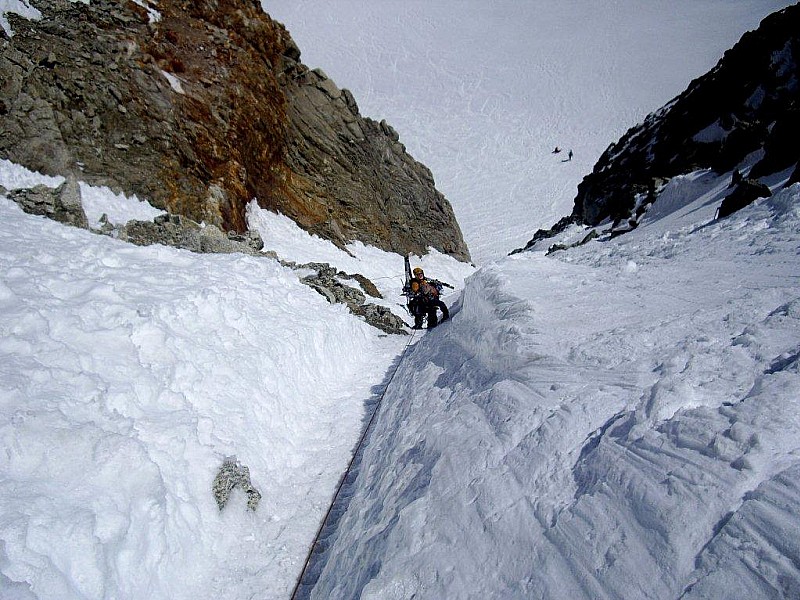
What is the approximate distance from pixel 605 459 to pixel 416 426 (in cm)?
298

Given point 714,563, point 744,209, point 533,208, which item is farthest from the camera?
point 533,208

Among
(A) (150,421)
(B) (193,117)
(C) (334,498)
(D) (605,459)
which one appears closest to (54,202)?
(A) (150,421)

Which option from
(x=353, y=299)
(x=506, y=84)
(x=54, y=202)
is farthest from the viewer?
(x=506, y=84)

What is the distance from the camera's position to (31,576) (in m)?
3.24

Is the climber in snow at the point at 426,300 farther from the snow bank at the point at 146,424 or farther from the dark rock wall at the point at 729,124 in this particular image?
the dark rock wall at the point at 729,124

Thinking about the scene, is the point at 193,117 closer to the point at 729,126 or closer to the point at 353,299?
the point at 353,299

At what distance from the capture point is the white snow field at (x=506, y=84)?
50844 millimetres

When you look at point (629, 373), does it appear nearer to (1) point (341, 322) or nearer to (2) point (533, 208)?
(1) point (341, 322)

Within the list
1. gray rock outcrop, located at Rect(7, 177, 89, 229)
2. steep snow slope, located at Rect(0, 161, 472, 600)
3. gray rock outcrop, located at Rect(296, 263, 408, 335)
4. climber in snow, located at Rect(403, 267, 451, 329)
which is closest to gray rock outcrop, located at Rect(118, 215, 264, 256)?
gray rock outcrop, located at Rect(7, 177, 89, 229)

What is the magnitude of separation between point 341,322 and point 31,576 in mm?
8696

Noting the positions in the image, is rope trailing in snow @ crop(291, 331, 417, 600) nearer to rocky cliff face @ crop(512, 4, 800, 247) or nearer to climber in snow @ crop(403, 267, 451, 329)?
climber in snow @ crop(403, 267, 451, 329)

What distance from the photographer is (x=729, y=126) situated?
65.6ft

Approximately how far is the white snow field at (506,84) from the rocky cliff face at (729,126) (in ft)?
43.9

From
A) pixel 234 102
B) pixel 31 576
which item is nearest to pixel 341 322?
pixel 31 576
